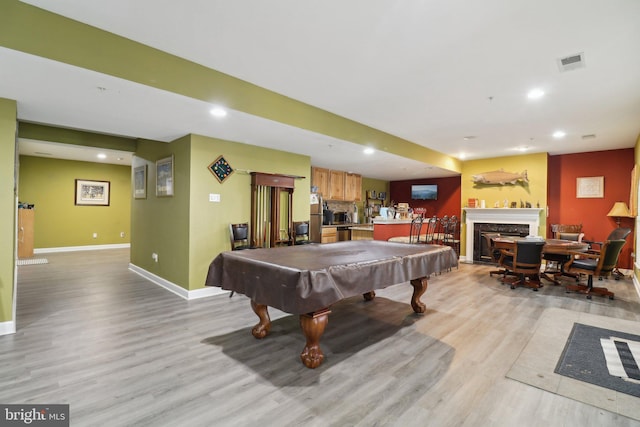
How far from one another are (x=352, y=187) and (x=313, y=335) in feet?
21.4

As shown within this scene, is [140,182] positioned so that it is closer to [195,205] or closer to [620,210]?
[195,205]

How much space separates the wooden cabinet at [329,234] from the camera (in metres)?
7.32

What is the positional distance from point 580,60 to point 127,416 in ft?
14.8

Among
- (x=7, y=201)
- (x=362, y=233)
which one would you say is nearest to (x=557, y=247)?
(x=362, y=233)

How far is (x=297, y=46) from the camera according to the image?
102 inches

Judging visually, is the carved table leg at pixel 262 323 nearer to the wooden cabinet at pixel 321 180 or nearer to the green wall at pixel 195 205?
the green wall at pixel 195 205

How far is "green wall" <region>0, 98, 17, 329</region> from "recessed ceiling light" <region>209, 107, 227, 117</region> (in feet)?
6.00

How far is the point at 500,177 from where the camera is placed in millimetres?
7215

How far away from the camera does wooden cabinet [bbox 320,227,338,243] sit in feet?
24.0

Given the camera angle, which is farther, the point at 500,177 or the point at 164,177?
the point at 500,177

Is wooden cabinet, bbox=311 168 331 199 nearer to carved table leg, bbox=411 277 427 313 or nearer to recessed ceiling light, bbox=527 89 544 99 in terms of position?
carved table leg, bbox=411 277 427 313

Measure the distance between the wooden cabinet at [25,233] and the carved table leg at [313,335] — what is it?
8095 mm

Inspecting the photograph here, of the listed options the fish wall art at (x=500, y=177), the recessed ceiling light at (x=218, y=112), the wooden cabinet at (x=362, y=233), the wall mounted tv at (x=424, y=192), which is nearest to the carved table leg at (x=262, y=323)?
the recessed ceiling light at (x=218, y=112)

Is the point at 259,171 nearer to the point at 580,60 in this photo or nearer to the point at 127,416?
the point at 127,416
